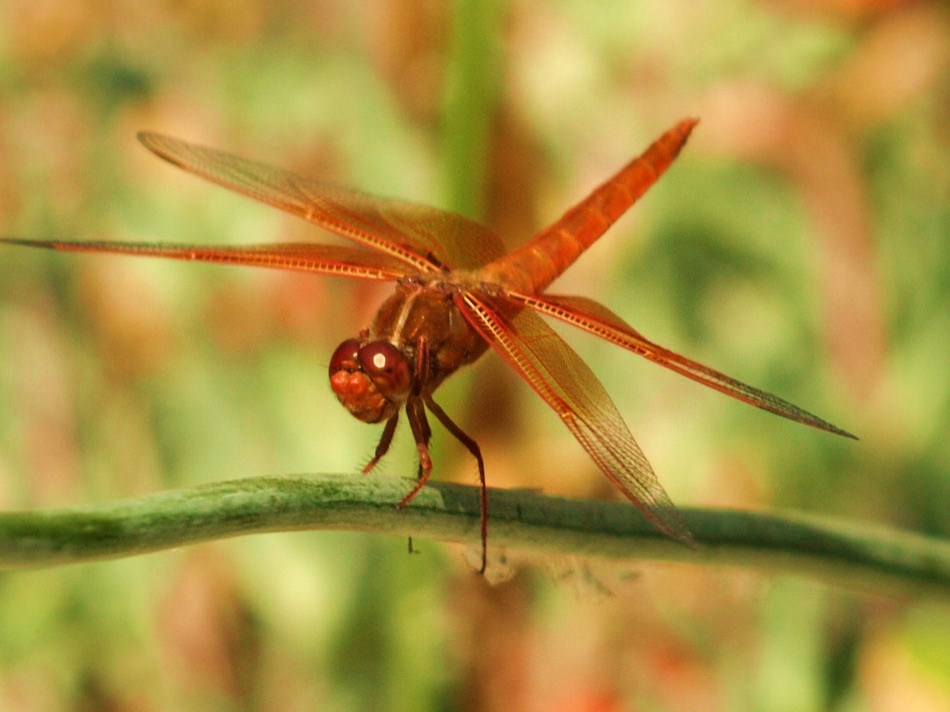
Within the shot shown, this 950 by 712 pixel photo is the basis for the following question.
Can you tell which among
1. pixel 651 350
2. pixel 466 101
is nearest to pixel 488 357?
pixel 466 101

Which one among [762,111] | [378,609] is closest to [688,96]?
[762,111]

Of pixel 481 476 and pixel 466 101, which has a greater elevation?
pixel 466 101

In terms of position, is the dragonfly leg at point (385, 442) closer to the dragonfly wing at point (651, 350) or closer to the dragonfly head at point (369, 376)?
the dragonfly head at point (369, 376)

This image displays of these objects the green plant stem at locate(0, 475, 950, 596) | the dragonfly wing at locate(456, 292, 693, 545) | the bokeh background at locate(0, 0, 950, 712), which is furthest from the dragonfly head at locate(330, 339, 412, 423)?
the bokeh background at locate(0, 0, 950, 712)

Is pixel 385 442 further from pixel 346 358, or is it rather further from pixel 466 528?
pixel 466 528

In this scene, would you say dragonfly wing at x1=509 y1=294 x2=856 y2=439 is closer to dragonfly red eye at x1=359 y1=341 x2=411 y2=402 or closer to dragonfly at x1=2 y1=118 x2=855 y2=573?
dragonfly at x1=2 y1=118 x2=855 y2=573

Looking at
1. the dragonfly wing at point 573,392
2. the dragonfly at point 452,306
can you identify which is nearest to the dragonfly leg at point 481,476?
the dragonfly at point 452,306

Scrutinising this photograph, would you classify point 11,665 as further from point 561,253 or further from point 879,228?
point 879,228
